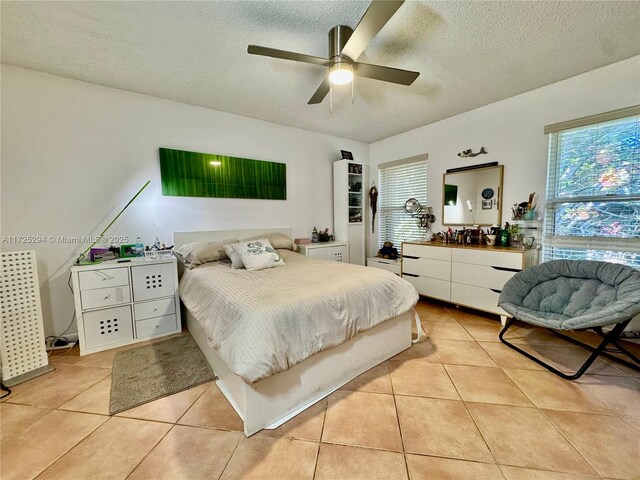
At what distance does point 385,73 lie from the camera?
1850 mm

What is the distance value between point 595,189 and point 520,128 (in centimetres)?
95

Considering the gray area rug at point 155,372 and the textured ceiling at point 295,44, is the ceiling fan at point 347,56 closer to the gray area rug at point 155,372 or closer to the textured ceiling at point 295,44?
the textured ceiling at point 295,44

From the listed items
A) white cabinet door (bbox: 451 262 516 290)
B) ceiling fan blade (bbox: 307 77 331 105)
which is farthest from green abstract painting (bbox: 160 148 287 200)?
white cabinet door (bbox: 451 262 516 290)

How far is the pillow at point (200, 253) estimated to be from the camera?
2635 mm

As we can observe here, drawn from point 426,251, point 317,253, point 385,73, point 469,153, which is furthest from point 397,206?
point 385,73

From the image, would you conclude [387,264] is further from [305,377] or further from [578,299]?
[305,377]

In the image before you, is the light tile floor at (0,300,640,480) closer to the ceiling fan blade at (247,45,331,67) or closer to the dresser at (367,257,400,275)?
the dresser at (367,257,400,275)

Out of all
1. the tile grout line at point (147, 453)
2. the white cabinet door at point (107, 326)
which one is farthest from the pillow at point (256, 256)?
the tile grout line at point (147, 453)

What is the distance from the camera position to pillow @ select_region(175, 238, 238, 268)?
Result: 263 centimetres

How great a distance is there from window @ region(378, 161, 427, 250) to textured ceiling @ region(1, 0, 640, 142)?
129 centimetres

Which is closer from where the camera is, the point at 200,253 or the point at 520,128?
the point at 200,253

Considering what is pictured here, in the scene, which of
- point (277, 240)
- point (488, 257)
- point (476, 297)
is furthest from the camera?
point (277, 240)

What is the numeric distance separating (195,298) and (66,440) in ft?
3.31

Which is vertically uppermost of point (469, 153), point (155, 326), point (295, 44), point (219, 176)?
point (295, 44)
